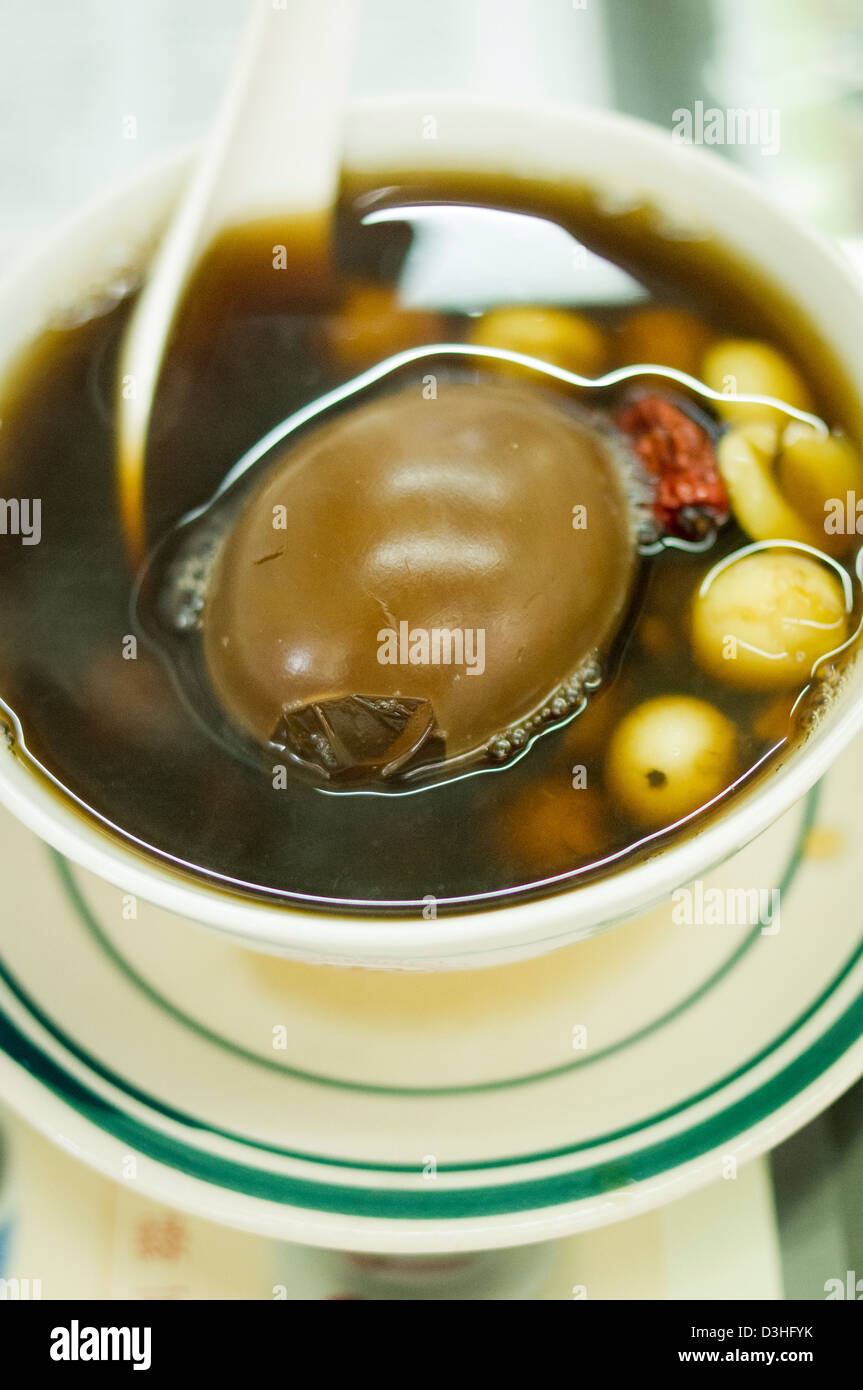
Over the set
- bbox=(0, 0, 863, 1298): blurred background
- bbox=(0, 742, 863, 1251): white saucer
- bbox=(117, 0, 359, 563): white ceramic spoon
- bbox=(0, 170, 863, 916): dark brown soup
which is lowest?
bbox=(0, 742, 863, 1251): white saucer

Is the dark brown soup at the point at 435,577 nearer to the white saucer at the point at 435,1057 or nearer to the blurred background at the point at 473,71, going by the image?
the white saucer at the point at 435,1057

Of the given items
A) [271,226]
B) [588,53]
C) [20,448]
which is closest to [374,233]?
[271,226]

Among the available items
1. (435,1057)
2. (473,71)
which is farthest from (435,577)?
(473,71)

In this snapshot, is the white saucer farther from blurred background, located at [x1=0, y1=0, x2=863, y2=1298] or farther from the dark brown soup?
blurred background, located at [x1=0, y1=0, x2=863, y2=1298]

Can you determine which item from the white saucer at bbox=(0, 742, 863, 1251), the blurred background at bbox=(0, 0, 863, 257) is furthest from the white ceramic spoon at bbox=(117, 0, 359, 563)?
the blurred background at bbox=(0, 0, 863, 257)

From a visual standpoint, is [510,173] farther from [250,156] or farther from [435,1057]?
[435,1057]

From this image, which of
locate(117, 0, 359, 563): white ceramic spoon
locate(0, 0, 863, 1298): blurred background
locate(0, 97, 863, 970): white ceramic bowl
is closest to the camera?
locate(0, 97, 863, 970): white ceramic bowl

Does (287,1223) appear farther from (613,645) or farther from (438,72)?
(438,72)
